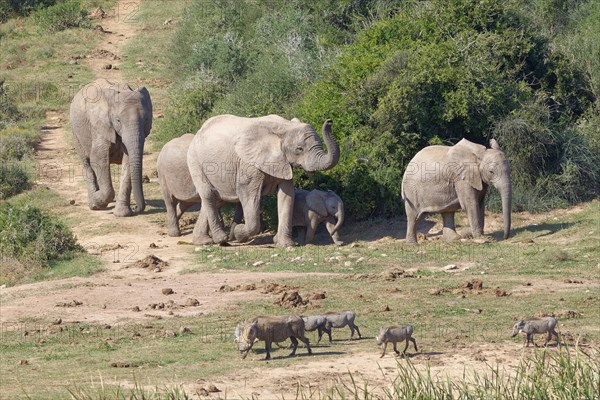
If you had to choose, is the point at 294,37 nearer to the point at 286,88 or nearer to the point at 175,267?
the point at 286,88

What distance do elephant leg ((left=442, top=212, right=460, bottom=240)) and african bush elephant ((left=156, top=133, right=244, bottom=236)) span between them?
3577mm

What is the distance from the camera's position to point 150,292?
19.3 metres

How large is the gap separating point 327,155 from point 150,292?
177 inches

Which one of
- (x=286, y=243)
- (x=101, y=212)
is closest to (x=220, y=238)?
(x=286, y=243)

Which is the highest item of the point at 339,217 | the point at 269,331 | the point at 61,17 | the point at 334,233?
the point at 61,17

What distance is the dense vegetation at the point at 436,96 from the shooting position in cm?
2464

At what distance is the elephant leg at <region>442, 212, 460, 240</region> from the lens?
22.7 meters

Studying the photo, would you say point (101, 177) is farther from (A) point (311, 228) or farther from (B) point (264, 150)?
(A) point (311, 228)

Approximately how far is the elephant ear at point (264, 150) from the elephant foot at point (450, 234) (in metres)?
2.61

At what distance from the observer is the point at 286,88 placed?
94.2ft

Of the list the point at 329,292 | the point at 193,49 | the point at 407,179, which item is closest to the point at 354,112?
the point at 407,179

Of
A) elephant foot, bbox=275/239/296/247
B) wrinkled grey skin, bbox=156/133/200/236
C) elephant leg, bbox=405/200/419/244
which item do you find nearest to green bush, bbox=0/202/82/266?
wrinkled grey skin, bbox=156/133/200/236

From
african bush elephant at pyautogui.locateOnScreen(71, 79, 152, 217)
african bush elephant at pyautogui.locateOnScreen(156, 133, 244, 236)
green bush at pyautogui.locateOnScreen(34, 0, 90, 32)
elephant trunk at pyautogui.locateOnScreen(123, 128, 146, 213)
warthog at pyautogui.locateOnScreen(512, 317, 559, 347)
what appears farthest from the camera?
green bush at pyautogui.locateOnScreen(34, 0, 90, 32)

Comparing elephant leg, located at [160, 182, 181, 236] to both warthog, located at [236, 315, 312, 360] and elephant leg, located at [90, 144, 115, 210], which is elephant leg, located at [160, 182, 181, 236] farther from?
warthog, located at [236, 315, 312, 360]
